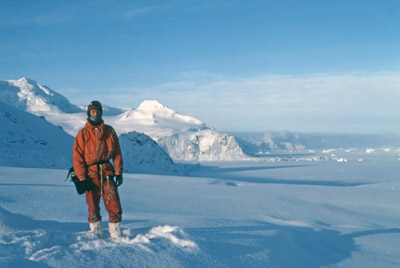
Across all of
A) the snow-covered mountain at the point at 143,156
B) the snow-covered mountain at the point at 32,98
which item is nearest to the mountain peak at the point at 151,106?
the snow-covered mountain at the point at 32,98

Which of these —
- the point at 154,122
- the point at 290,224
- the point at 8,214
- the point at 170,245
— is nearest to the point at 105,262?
the point at 170,245

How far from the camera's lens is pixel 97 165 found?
159 inches

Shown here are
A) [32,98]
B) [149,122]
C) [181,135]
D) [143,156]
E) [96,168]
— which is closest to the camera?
[96,168]

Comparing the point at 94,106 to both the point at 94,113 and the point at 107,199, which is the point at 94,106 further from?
the point at 107,199

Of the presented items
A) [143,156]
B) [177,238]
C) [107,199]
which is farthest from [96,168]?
[143,156]

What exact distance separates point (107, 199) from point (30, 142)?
26865 mm

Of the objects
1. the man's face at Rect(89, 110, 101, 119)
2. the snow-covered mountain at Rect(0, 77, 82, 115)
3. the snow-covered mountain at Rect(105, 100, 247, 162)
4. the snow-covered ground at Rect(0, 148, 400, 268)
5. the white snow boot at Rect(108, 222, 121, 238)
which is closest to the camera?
the snow-covered ground at Rect(0, 148, 400, 268)

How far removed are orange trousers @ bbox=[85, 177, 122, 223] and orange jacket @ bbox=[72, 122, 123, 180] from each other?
0.43ft

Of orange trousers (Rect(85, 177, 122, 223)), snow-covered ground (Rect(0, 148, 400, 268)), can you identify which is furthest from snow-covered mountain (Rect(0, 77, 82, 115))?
orange trousers (Rect(85, 177, 122, 223))

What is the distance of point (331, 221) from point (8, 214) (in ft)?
20.4

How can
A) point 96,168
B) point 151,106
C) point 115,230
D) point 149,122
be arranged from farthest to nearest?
point 151,106
point 149,122
point 96,168
point 115,230

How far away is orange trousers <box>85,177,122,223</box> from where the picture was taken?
3.97m

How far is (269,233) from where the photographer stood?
4.48m

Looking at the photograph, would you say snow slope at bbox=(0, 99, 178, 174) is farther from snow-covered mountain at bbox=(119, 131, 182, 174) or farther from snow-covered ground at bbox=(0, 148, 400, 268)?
snow-covered ground at bbox=(0, 148, 400, 268)
